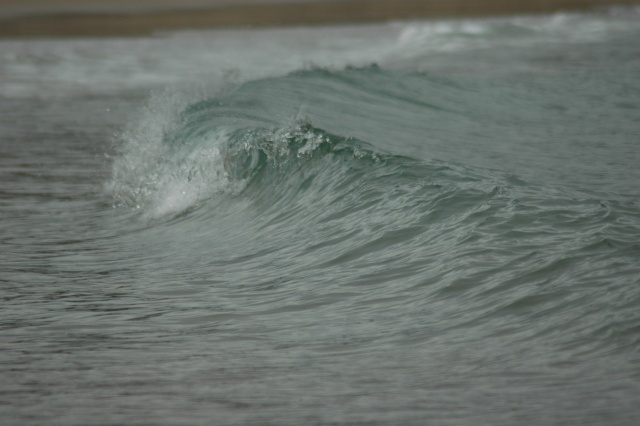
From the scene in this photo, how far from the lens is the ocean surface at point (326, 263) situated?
5.47 meters

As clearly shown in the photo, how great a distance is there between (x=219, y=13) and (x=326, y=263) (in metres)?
40.5

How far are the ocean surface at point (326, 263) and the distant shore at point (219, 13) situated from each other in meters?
24.3

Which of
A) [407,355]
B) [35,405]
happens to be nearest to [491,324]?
[407,355]

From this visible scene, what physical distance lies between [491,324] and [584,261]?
103cm

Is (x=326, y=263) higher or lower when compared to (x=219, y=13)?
lower

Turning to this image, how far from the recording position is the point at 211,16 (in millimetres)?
46625

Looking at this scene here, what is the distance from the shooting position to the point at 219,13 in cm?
4750

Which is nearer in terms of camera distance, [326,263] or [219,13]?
[326,263]

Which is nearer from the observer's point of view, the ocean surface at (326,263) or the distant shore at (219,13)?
the ocean surface at (326,263)

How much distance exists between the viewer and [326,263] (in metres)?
8.17

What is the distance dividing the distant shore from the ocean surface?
2428 cm

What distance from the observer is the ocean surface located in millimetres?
5473

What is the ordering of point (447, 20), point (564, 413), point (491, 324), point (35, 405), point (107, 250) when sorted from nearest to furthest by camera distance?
point (564, 413) < point (35, 405) < point (491, 324) < point (107, 250) < point (447, 20)

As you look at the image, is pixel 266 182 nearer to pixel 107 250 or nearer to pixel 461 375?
pixel 107 250
